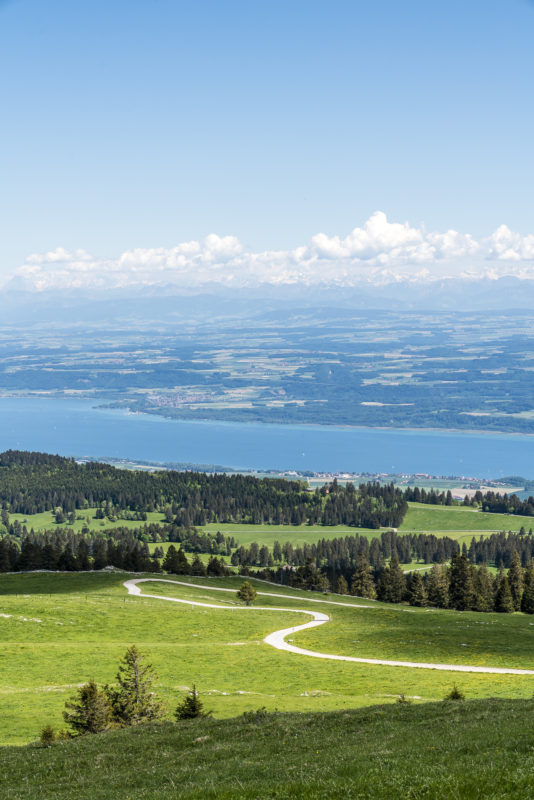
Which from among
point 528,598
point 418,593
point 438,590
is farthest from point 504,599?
point 418,593

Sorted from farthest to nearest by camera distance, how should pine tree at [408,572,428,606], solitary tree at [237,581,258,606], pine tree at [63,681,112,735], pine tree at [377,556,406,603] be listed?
1. pine tree at [377,556,406,603]
2. pine tree at [408,572,428,606]
3. solitary tree at [237,581,258,606]
4. pine tree at [63,681,112,735]

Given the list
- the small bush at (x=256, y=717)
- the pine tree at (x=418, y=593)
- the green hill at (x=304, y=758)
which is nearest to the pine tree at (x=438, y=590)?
the pine tree at (x=418, y=593)

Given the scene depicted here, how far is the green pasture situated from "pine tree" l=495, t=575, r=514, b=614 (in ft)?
43.2

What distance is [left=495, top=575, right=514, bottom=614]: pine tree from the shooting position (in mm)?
109412

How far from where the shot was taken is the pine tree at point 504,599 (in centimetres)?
10941

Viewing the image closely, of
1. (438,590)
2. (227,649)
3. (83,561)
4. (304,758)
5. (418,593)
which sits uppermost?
(304,758)

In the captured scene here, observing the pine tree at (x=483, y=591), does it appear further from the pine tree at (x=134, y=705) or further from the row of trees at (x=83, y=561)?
the pine tree at (x=134, y=705)

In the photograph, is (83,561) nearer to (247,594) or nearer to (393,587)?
(247,594)

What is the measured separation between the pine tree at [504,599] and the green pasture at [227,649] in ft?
43.2

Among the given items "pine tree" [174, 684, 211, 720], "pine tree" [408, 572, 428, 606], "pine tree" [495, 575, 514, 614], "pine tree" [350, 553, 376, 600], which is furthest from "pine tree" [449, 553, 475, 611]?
"pine tree" [174, 684, 211, 720]

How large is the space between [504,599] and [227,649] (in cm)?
5532

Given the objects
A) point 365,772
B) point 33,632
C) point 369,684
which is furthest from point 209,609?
point 365,772

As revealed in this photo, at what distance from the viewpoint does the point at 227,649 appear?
7088cm

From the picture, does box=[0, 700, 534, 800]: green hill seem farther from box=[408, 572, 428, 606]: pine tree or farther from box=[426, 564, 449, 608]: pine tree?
box=[408, 572, 428, 606]: pine tree
